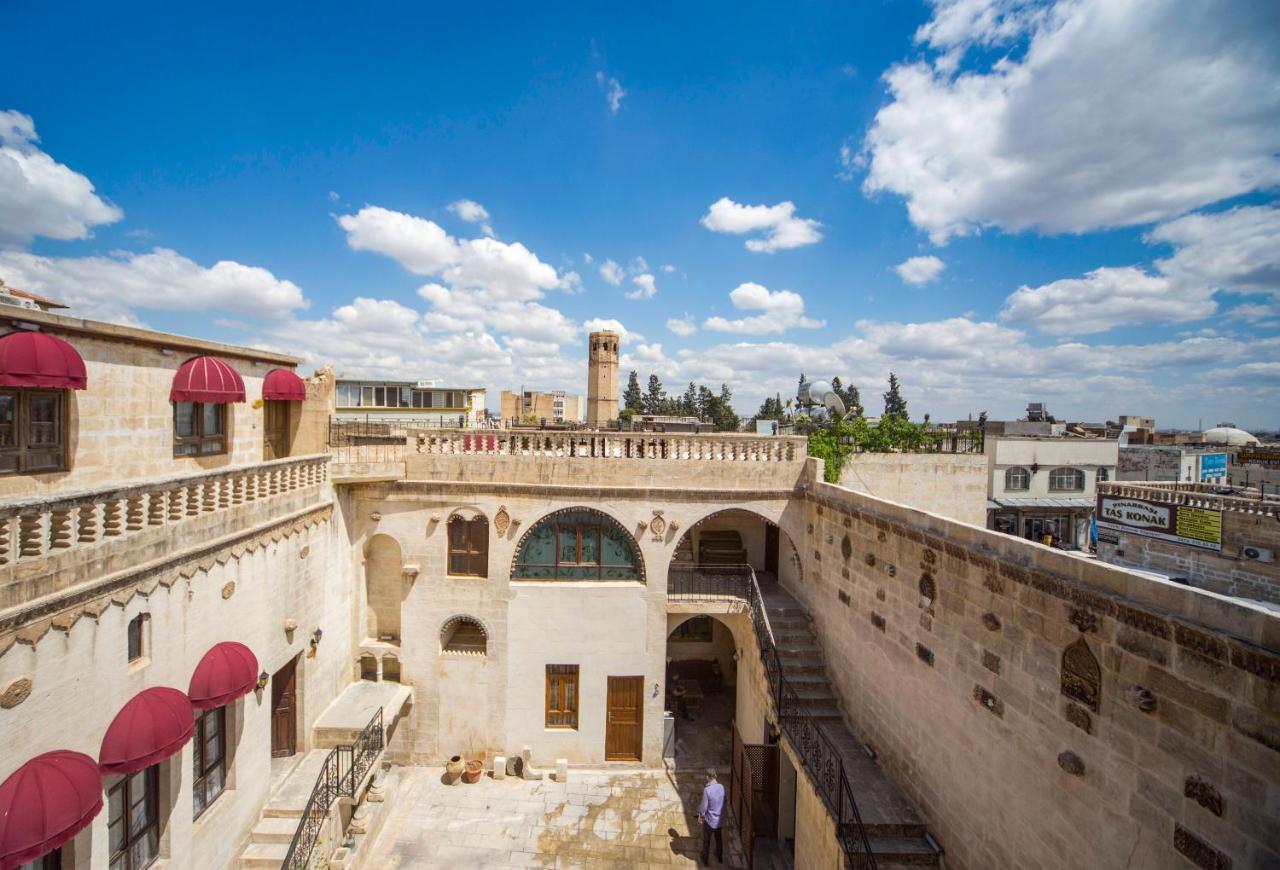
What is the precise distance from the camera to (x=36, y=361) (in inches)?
282

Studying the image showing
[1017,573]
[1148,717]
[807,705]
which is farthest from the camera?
[807,705]

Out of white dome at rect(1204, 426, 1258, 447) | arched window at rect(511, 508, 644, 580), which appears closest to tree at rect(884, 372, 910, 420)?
white dome at rect(1204, 426, 1258, 447)

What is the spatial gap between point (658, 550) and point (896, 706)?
6629 millimetres

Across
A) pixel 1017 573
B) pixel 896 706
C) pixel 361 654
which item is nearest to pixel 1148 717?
pixel 1017 573

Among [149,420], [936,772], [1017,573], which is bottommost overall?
→ [936,772]

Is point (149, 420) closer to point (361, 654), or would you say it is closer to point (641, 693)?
point (361, 654)

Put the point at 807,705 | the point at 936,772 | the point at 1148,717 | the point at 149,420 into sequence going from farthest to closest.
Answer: the point at 807,705
the point at 149,420
the point at 936,772
the point at 1148,717

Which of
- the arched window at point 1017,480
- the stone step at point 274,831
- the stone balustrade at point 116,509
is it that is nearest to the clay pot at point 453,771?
the stone step at point 274,831

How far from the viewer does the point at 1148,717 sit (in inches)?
214

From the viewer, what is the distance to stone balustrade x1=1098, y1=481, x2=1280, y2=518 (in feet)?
38.8

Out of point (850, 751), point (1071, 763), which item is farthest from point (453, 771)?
point (1071, 763)

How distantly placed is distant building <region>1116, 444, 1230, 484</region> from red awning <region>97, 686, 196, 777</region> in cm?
3291

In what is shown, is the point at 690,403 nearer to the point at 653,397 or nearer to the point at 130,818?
the point at 653,397

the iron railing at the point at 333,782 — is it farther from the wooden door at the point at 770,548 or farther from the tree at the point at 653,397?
the tree at the point at 653,397
